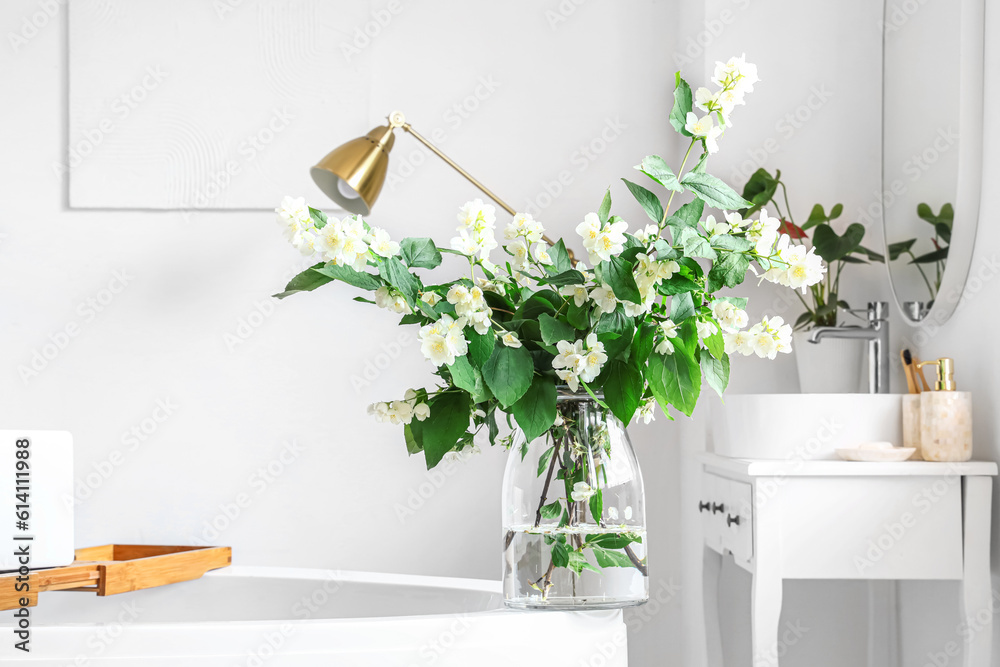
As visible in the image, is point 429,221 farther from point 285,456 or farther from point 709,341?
point 709,341

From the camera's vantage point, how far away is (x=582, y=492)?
2.82 ft

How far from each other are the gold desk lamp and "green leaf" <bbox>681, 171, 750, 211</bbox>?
77 centimetres

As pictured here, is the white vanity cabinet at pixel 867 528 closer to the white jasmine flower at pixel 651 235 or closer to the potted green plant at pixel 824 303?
the potted green plant at pixel 824 303

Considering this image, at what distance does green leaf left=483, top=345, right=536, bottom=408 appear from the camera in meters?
0.80

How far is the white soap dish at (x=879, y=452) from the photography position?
1258 millimetres

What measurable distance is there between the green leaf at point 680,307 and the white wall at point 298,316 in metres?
1.13

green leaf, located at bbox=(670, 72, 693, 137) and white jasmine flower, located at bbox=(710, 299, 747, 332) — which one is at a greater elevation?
green leaf, located at bbox=(670, 72, 693, 137)

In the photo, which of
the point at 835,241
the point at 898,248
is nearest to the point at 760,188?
the point at 835,241

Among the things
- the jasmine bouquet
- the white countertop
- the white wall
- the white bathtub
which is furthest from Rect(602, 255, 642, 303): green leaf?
the white wall

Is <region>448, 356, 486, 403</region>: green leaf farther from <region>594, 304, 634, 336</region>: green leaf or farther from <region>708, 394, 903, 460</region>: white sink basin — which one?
<region>708, 394, 903, 460</region>: white sink basin

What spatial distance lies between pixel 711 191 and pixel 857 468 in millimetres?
690

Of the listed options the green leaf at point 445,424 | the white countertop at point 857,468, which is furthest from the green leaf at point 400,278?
the white countertop at point 857,468

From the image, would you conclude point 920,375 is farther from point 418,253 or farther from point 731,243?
point 418,253

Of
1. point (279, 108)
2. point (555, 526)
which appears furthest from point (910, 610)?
point (279, 108)
